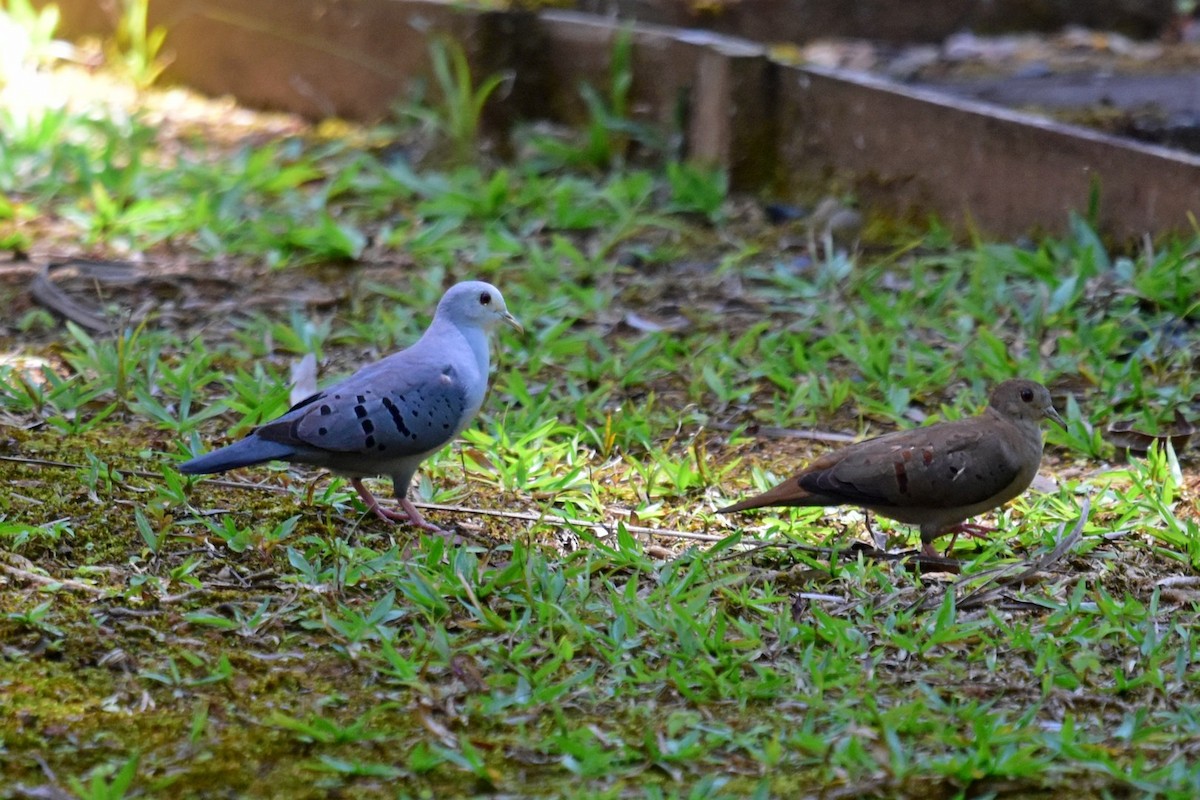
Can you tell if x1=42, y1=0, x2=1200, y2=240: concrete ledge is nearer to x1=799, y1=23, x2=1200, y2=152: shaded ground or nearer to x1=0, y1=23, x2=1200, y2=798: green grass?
x1=0, y1=23, x2=1200, y2=798: green grass

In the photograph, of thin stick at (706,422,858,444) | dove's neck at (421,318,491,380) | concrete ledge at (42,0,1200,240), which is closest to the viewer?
dove's neck at (421,318,491,380)

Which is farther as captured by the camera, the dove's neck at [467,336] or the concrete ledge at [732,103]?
the concrete ledge at [732,103]

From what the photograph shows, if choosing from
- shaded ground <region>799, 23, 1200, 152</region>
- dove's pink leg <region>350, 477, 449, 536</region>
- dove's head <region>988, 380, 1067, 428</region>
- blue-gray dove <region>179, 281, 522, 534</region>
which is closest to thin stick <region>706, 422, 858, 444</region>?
dove's head <region>988, 380, 1067, 428</region>

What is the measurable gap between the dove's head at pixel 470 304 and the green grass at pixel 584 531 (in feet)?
1.37

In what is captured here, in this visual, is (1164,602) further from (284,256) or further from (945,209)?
(284,256)

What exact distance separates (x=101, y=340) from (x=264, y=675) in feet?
8.68

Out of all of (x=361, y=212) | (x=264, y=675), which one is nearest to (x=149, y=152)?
(x=361, y=212)

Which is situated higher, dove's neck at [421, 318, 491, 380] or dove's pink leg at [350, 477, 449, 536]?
dove's neck at [421, 318, 491, 380]

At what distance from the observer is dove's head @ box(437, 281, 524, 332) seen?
4.48 m

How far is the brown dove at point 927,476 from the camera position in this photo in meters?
3.90

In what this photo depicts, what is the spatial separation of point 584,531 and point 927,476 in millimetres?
916

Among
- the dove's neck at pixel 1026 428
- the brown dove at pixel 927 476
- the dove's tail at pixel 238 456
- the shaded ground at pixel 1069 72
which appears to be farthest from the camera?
the shaded ground at pixel 1069 72

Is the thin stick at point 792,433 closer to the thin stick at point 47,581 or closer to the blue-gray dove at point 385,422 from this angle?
the blue-gray dove at point 385,422

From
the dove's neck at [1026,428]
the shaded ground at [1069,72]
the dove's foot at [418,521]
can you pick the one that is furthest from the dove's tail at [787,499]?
the shaded ground at [1069,72]
